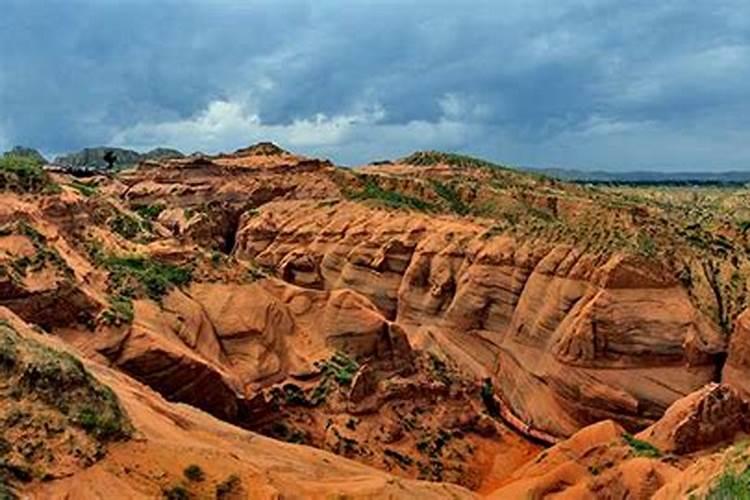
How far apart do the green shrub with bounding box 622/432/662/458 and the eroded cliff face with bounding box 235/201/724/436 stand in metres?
9.64

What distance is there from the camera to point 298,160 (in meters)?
73.1

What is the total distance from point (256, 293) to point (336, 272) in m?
20.0

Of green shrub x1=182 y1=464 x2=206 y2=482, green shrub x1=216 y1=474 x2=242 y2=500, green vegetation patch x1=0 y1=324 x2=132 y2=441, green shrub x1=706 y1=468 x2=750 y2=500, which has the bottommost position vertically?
green shrub x1=706 y1=468 x2=750 y2=500

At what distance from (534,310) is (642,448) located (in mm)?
16582

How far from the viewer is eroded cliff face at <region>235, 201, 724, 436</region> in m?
38.1

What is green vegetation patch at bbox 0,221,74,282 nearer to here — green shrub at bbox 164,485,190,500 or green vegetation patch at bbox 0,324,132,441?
green vegetation patch at bbox 0,324,132,441

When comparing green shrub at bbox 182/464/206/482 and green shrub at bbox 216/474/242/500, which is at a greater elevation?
green shrub at bbox 182/464/206/482

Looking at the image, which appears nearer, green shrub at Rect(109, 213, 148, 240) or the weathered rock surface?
the weathered rock surface

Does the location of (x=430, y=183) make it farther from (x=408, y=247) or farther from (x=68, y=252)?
(x=68, y=252)

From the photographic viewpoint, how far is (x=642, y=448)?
27.1 m

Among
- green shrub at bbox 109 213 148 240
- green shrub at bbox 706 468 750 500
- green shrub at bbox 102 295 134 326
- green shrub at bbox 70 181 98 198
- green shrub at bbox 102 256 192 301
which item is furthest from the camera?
green shrub at bbox 70 181 98 198

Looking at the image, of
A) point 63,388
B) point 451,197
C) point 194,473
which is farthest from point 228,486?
point 451,197

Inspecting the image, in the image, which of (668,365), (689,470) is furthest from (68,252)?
(668,365)

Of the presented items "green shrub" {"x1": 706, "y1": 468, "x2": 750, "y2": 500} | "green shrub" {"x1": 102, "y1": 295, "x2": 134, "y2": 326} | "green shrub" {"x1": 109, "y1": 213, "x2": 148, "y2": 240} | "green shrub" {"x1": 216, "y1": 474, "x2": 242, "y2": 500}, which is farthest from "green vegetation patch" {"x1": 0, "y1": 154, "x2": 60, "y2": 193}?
"green shrub" {"x1": 706, "y1": 468, "x2": 750, "y2": 500}
